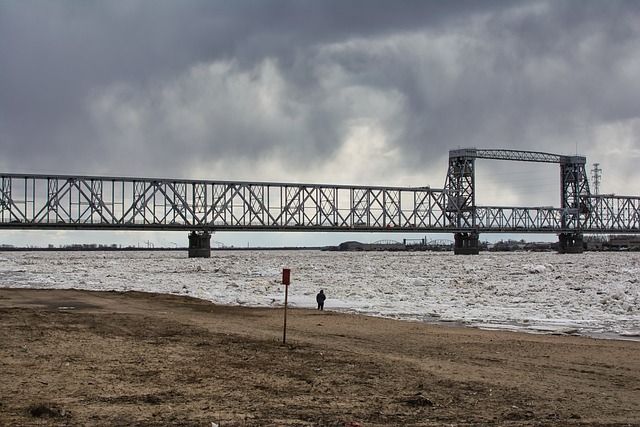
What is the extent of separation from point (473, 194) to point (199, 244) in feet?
209

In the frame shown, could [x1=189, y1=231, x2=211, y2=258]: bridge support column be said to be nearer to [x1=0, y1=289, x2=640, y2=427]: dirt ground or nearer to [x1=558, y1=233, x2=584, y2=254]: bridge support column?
[x1=558, y1=233, x2=584, y2=254]: bridge support column

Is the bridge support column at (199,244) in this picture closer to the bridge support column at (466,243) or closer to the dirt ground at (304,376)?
the bridge support column at (466,243)

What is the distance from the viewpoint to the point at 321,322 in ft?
61.3

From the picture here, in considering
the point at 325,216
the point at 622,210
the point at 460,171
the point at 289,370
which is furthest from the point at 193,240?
the point at 622,210

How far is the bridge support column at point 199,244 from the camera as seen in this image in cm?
11112

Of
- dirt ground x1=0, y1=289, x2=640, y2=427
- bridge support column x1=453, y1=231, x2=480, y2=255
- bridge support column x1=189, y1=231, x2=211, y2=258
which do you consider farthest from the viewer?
bridge support column x1=453, y1=231, x2=480, y2=255

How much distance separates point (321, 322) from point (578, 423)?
11.3 metres

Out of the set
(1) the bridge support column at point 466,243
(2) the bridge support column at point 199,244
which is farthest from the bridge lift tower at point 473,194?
(2) the bridge support column at point 199,244

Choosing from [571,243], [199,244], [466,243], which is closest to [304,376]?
[199,244]

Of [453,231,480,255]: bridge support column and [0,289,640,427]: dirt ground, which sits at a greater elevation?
[453,231,480,255]: bridge support column

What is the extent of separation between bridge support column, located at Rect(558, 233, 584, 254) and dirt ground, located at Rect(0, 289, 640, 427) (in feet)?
487

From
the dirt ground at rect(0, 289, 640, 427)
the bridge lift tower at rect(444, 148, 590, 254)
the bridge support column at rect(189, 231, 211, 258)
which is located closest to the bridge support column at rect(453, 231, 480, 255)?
the bridge lift tower at rect(444, 148, 590, 254)

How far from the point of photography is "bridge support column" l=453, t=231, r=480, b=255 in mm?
140125

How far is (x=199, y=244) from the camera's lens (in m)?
112
